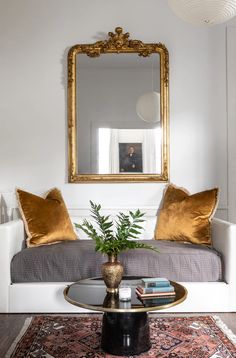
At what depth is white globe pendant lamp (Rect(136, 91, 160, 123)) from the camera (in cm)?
379

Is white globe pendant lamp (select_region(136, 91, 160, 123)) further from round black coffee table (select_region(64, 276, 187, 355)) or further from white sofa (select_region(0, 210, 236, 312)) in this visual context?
round black coffee table (select_region(64, 276, 187, 355))

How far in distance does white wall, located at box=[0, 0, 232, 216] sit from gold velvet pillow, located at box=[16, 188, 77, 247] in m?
0.45

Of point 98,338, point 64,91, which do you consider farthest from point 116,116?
point 98,338

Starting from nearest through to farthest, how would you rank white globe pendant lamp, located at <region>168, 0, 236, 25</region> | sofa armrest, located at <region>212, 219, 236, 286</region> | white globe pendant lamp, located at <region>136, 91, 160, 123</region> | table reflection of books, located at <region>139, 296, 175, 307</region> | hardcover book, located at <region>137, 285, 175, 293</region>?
1. table reflection of books, located at <region>139, 296, 175, 307</region>
2. hardcover book, located at <region>137, 285, 175, 293</region>
3. white globe pendant lamp, located at <region>168, 0, 236, 25</region>
4. sofa armrest, located at <region>212, 219, 236, 286</region>
5. white globe pendant lamp, located at <region>136, 91, 160, 123</region>

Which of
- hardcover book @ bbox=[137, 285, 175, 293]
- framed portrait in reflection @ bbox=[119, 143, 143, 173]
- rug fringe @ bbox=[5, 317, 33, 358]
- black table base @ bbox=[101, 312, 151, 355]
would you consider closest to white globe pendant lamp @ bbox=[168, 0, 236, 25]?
framed portrait in reflection @ bbox=[119, 143, 143, 173]

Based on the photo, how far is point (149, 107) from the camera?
3.80m

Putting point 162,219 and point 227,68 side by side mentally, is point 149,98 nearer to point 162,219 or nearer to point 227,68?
point 227,68

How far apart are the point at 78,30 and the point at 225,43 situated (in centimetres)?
138

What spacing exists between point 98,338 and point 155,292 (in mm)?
515

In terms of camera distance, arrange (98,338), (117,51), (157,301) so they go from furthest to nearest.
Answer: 1. (117,51)
2. (98,338)
3. (157,301)

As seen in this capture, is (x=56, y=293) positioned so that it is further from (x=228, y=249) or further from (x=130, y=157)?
(x=130, y=157)

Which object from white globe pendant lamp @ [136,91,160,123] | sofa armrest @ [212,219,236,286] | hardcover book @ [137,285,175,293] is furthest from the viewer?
white globe pendant lamp @ [136,91,160,123]

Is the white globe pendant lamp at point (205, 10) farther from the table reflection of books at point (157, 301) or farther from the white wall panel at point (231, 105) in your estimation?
the table reflection of books at point (157, 301)

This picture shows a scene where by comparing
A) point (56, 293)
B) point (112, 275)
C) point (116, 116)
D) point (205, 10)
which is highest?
point (205, 10)
